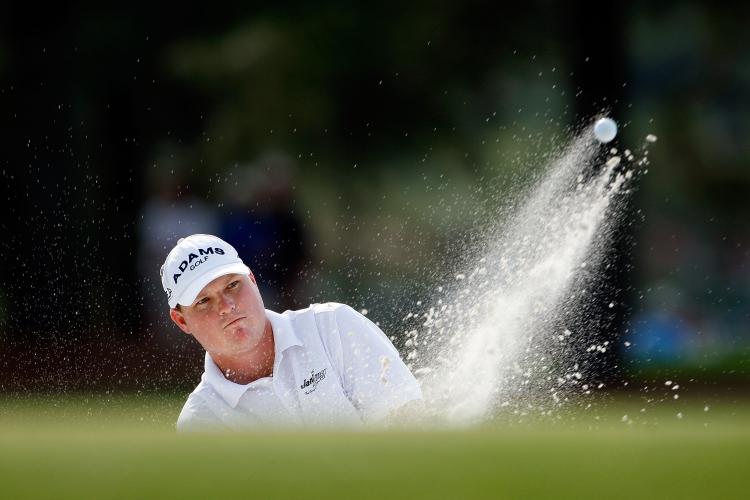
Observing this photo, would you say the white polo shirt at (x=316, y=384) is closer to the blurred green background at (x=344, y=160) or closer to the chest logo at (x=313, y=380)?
the chest logo at (x=313, y=380)

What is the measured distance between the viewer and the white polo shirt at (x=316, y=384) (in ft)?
18.6

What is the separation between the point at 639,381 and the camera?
11.7m

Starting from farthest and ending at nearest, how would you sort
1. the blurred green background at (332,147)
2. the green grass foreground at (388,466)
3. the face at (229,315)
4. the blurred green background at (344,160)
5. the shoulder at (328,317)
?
1. the blurred green background at (332,147)
2. the blurred green background at (344,160)
3. the shoulder at (328,317)
4. the face at (229,315)
5. the green grass foreground at (388,466)

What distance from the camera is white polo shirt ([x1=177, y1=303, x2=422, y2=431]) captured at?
224 inches

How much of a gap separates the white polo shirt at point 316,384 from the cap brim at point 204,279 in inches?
10.7

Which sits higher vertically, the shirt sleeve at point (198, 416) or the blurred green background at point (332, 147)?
the blurred green background at point (332, 147)

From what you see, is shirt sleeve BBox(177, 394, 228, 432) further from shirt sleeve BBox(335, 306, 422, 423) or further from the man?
shirt sleeve BBox(335, 306, 422, 423)

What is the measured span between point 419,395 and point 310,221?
468 inches

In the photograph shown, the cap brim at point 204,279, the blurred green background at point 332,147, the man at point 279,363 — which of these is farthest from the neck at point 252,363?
the blurred green background at point 332,147

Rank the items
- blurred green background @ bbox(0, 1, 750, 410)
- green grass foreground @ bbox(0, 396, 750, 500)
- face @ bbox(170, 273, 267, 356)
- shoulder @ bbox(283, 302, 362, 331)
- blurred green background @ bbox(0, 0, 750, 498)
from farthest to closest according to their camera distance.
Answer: blurred green background @ bbox(0, 1, 750, 410), blurred green background @ bbox(0, 0, 750, 498), shoulder @ bbox(283, 302, 362, 331), face @ bbox(170, 273, 267, 356), green grass foreground @ bbox(0, 396, 750, 500)

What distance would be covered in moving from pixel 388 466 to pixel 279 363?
305 cm

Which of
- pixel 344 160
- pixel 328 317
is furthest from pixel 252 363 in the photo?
pixel 344 160

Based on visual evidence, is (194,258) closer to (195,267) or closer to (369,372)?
(195,267)

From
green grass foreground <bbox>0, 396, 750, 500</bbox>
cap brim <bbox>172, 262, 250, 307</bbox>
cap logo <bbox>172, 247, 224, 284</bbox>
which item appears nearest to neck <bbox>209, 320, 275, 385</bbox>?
cap brim <bbox>172, 262, 250, 307</bbox>
